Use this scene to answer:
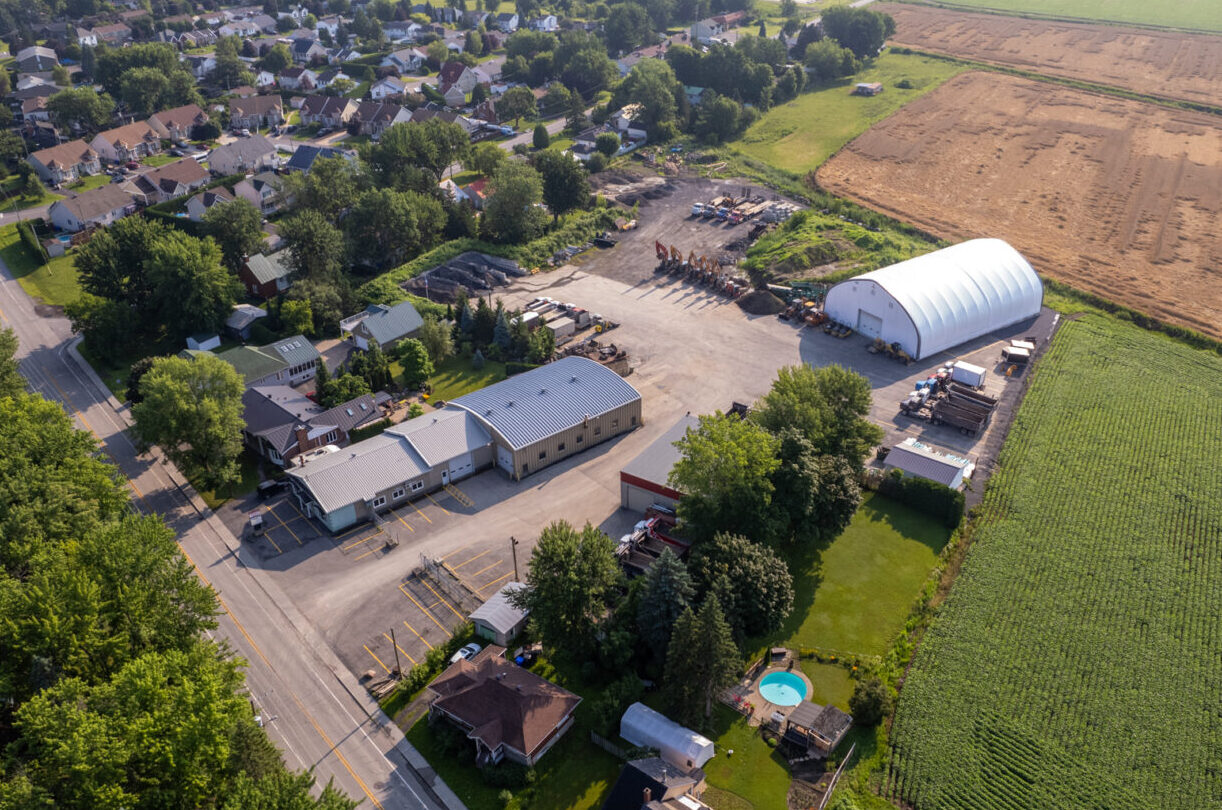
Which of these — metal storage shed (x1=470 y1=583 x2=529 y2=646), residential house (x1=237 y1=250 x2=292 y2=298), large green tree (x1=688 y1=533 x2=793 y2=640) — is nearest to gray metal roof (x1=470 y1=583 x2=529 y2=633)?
metal storage shed (x1=470 y1=583 x2=529 y2=646)

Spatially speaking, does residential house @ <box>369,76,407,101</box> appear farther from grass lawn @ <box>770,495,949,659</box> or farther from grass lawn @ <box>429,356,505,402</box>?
grass lawn @ <box>770,495,949,659</box>

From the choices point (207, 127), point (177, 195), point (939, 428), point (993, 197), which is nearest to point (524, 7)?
point (207, 127)

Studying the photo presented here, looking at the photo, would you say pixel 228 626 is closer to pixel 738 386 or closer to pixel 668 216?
pixel 738 386

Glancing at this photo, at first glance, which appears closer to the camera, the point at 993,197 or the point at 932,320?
the point at 932,320

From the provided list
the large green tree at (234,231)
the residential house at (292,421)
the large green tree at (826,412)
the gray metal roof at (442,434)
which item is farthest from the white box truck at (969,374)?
the large green tree at (234,231)

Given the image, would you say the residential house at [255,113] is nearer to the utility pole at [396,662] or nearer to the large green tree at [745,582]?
the utility pole at [396,662]
